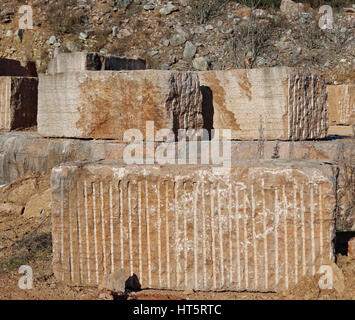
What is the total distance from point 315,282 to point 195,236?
2.26 feet

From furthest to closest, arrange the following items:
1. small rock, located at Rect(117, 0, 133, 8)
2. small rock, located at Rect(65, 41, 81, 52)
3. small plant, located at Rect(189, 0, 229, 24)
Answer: small rock, located at Rect(117, 0, 133, 8)
small plant, located at Rect(189, 0, 229, 24)
small rock, located at Rect(65, 41, 81, 52)

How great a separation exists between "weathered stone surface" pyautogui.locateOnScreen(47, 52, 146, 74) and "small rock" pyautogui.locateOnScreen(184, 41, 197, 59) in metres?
8.34

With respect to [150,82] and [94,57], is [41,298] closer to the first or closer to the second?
[150,82]

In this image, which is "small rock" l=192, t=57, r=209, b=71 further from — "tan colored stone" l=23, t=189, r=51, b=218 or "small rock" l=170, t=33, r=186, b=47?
"tan colored stone" l=23, t=189, r=51, b=218

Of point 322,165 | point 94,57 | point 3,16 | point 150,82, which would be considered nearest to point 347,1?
point 3,16

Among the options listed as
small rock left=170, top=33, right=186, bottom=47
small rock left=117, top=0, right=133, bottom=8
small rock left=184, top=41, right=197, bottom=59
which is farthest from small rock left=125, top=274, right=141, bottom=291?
small rock left=117, top=0, right=133, bottom=8

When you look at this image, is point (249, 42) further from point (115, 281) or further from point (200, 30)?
point (115, 281)

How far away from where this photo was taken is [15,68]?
28.8 ft

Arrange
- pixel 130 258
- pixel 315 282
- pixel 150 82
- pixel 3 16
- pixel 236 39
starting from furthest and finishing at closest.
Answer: pixel 3 16
pixel 236 39
pixel 150 82
pixel 130 258
pixel 315 282

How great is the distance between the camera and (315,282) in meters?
2.96

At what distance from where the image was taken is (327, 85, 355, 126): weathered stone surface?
8844 millimetres

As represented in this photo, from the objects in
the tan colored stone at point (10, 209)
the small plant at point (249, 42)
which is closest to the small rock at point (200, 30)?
the small plant at point (249, 42)

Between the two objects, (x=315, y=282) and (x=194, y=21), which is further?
(x=194, y=21)

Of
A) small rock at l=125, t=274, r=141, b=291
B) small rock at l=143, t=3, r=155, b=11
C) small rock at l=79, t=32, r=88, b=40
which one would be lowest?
small rock at l=125, t=274, r=141, b=291
